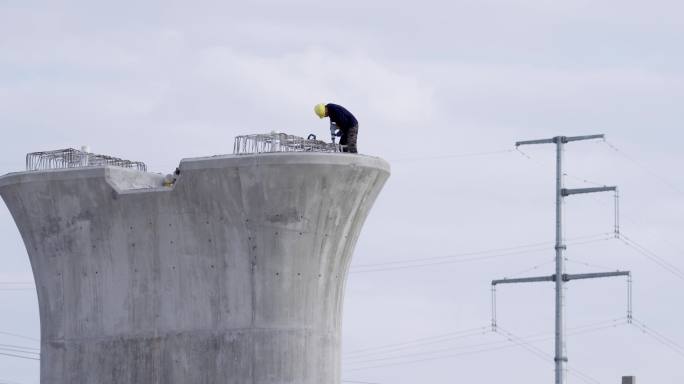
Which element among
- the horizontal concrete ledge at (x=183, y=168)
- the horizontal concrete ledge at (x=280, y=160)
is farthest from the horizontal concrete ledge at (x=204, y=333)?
the horizontal concrete ledge at (x=280, y=160)

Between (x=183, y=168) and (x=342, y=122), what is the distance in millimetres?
4255

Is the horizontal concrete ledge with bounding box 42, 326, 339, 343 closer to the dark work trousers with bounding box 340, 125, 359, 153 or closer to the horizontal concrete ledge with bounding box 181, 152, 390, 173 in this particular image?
the horizontal concrete ledge with bounding box 181, 152, 390, 173

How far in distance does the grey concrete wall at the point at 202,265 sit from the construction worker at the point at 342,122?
102 cm

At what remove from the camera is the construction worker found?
46.8 m

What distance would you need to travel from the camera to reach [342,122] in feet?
154

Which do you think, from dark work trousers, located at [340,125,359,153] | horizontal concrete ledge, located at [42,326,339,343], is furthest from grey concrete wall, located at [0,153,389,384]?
dark work trousers, located at [340,125,359,153]

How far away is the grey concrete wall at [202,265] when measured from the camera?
4556 centimetres

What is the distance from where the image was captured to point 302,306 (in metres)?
45.9

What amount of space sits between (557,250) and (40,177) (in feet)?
71.2

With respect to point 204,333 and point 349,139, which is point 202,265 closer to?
point 204,333

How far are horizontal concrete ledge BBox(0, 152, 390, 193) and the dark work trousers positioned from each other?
0.75 meters

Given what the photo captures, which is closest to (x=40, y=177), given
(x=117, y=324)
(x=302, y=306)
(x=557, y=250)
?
(x=117, y=324)

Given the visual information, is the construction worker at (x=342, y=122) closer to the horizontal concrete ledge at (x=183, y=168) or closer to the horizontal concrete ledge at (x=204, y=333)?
the horizontal concrete ledge at (x=183, y=168)

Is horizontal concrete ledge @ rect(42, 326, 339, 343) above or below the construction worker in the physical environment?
below
